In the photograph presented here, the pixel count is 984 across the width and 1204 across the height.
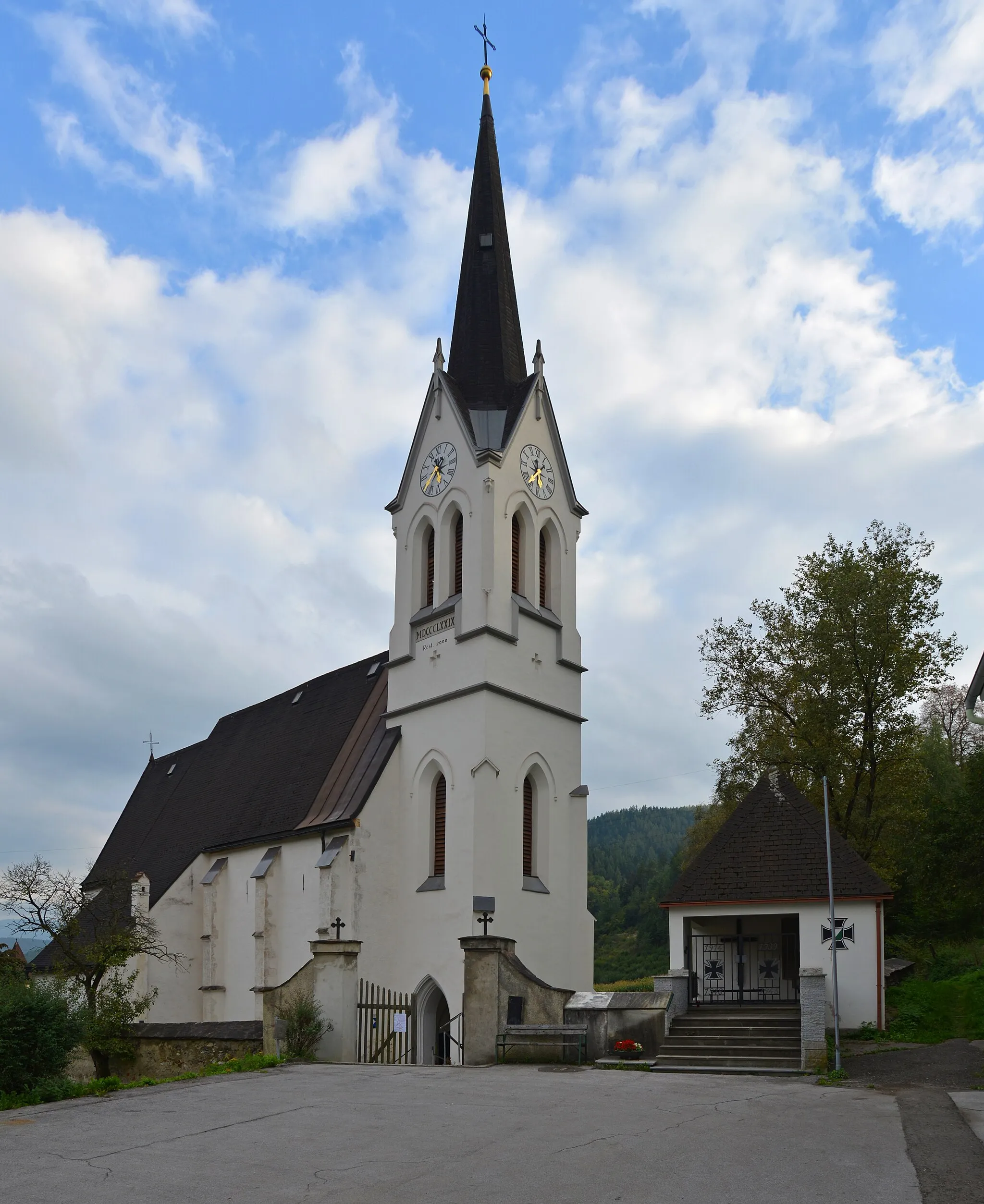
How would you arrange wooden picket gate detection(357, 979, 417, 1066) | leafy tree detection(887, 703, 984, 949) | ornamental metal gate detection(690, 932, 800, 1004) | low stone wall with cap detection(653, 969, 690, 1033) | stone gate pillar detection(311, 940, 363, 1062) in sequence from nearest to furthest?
low stone wall with cap detection(653, 969, 690, 1033)
stone gate pillar detection(311, 940, 363, 1062)
wooden picket gate detection(357, 979, 417, 1066)
ornamental metal gate detection(690, 932, 800, 1004)
leafy tree detection(887, 703, 984, 949)

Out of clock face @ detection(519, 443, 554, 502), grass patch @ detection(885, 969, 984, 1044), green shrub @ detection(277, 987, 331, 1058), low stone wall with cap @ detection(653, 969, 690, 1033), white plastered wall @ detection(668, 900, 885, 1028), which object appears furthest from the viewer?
clock face @ detection(519, 443, 554, 502)

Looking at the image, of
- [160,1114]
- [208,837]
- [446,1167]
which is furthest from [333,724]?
[446,1167]

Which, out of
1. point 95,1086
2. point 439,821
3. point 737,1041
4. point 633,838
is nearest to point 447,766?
point 439,821

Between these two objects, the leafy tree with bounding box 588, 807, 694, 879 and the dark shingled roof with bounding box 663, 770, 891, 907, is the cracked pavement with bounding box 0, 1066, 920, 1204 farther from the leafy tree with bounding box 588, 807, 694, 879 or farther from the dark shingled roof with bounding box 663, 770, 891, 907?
the leafy tree with bounding box 588, 807, 694, 879

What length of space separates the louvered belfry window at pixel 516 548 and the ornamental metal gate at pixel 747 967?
10.2 metres

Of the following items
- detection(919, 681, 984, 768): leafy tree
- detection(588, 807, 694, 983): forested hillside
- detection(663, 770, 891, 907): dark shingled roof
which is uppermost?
detection(919, 681, 984, 768): leafy tree

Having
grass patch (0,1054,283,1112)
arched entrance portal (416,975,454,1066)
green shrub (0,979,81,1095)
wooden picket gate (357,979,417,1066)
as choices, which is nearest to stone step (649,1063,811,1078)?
wooden picket gate (357,979,417,1066)

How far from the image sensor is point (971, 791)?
1099 inches

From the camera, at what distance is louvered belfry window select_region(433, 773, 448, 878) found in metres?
27.0

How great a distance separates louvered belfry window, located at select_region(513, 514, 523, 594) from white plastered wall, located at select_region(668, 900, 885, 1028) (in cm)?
1081

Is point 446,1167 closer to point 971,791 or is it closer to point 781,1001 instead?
point 781,1001

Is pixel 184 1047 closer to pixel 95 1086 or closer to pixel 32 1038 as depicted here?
pixel 95 1086

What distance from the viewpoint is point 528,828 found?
2797 cm

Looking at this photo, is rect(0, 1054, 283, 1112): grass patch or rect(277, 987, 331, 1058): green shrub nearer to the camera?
rect(0, 1054, 283, 1112): grass patch
